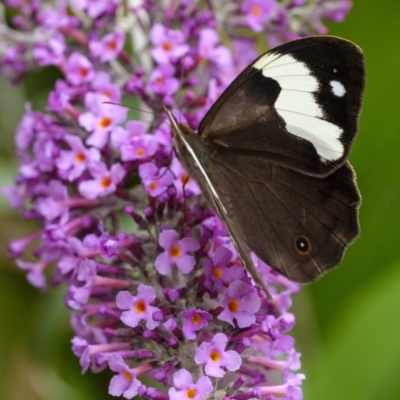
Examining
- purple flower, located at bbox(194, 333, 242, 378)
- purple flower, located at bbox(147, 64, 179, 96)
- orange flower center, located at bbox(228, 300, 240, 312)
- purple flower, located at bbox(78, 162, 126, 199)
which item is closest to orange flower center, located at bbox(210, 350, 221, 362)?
purple flower, located at bbox(194, 333, 242, 378)

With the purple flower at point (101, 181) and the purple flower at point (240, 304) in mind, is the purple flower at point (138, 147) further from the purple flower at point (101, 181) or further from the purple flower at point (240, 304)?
the purple flower at point (240, 304)

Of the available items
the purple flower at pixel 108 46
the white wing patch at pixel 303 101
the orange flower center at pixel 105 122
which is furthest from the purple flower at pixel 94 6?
the white wing patch at pixel 303 101

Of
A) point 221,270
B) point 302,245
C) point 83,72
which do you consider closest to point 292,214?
point 302,245

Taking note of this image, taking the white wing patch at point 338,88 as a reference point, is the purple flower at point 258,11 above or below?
below

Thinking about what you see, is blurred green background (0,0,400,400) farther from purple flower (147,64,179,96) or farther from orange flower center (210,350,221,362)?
purple flower (147,64,179,96)

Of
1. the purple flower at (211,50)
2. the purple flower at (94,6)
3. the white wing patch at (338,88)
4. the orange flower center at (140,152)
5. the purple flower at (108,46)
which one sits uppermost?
the white wing patch at (338,88)

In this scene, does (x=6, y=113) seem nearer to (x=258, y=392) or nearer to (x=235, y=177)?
(x=235, y=177)

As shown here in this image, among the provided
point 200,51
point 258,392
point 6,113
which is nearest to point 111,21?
point 200,51
